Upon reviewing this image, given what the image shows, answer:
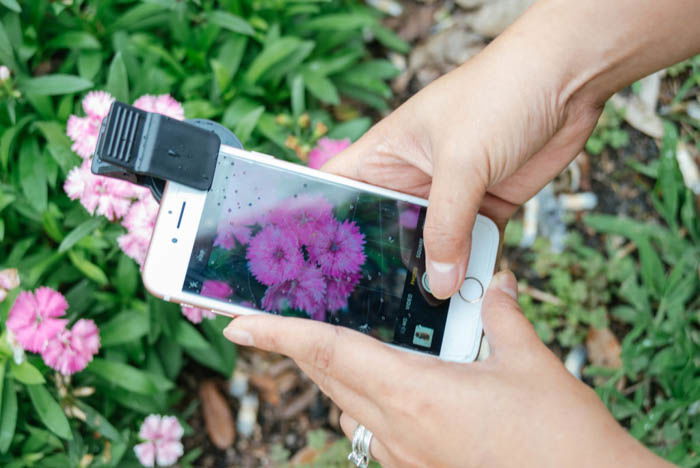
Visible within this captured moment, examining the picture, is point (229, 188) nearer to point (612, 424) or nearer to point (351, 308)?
point (351, 308)

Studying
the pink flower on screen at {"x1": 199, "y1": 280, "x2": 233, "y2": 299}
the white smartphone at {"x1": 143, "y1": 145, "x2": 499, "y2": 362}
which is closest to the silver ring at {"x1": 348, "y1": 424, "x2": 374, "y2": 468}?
the white smartphone at {"x1": 143, "y1": 145, "x2": 499, "y2": 362}

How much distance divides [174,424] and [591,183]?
6.18ft

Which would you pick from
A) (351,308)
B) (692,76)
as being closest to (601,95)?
(351,308)

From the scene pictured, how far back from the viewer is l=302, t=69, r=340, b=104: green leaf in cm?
230

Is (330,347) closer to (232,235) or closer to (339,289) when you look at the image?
(339,289)

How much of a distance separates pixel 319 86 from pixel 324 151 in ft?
1.40

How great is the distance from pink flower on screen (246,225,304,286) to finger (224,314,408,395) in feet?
0.61

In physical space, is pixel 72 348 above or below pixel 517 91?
below

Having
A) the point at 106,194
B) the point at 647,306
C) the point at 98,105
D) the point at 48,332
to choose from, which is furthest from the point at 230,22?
the point at 647,306

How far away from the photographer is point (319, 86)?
2.32 metres

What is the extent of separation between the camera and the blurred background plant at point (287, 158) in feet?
6.22

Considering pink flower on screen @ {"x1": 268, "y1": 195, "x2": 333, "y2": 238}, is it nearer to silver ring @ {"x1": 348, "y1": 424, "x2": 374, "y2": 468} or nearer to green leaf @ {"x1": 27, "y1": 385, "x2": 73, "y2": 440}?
silver ring @ {"x1": 348, "y1": 424, "x2": 374, "y2": 468}

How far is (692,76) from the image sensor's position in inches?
104

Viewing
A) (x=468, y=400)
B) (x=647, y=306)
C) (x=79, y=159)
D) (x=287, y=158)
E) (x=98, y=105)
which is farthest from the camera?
(x=647, y=306)
